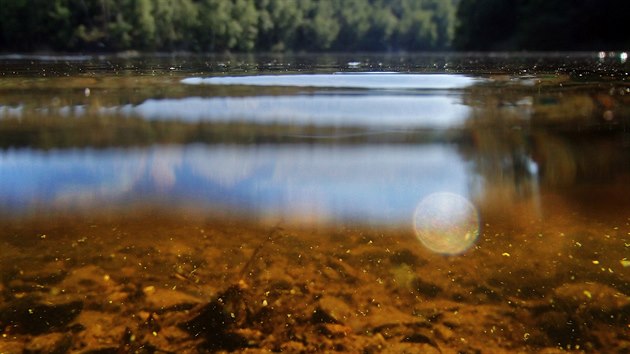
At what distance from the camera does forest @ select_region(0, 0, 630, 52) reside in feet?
118

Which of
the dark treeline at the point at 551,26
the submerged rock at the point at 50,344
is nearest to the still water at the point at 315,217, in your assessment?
the submerged rock at the point at 50,344

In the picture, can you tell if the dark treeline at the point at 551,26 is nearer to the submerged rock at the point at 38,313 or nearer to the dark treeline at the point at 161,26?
the dark treeline at the point at 161,26

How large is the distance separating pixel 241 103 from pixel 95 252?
12.6ft

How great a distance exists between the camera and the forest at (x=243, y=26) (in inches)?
1412

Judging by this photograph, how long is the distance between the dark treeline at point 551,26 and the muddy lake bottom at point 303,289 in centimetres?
3586

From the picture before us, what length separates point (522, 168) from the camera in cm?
591

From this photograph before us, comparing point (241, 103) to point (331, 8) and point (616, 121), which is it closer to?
point (616, 121)

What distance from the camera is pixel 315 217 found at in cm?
443

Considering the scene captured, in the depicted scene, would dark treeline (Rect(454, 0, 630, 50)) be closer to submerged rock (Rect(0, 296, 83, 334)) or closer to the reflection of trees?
the reflection of trees

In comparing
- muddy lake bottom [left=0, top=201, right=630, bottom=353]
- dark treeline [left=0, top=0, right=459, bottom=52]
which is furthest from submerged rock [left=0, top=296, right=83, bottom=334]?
dark treeline [left=0, top=0, right=459, bottom=52]

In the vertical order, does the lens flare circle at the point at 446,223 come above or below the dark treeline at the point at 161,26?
below

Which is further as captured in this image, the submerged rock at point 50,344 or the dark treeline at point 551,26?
the dark treeline at point 551,26

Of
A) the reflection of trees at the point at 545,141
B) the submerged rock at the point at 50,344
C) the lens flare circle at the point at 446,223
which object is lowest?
the submerged rock at the point at 50,344

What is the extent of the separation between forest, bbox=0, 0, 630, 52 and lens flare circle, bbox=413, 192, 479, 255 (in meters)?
34.5
